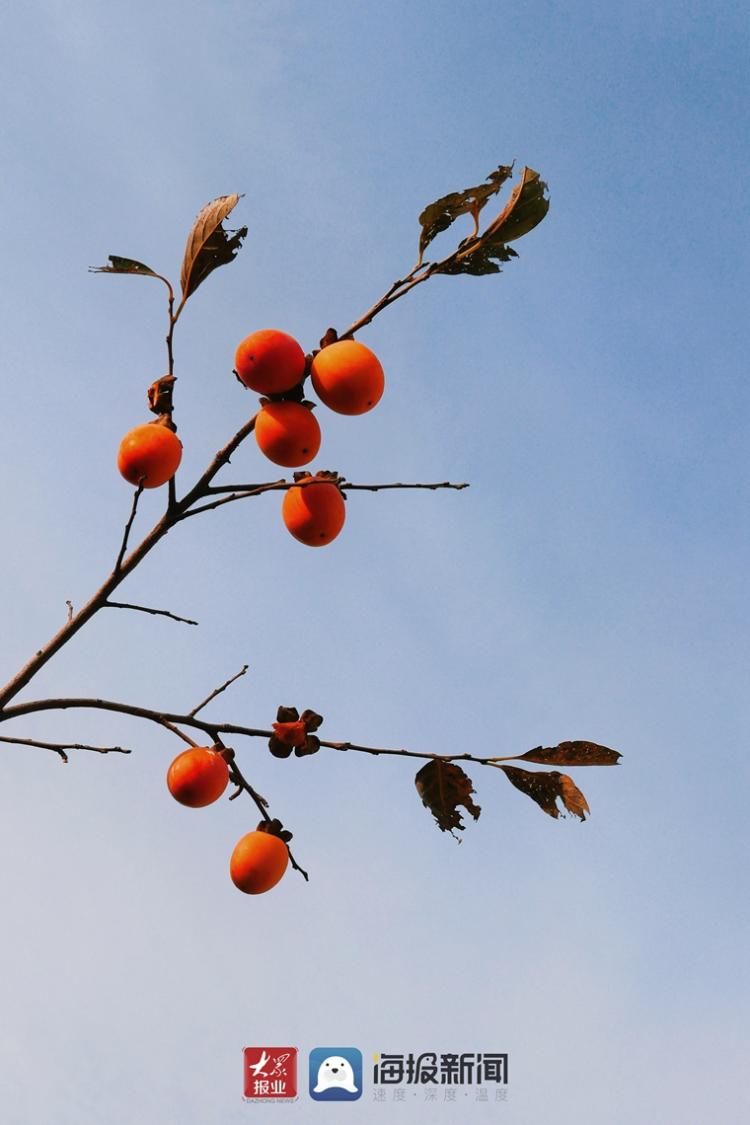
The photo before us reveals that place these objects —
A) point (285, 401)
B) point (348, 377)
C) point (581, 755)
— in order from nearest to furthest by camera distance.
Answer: point (348, 377)
point (285, 401)
point (581, 755)

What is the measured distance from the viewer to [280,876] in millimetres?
3959

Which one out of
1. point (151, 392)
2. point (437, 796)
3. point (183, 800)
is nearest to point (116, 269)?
point (151, 392)

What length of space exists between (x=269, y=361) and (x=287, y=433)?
256 mm

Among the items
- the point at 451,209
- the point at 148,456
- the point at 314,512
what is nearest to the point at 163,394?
the point at 148,456

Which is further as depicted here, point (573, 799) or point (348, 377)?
point (573, 799)

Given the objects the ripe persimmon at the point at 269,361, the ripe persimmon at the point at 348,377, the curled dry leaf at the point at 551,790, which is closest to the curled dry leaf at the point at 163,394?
the ripe persimmon at the point at 269,361

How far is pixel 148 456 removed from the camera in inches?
137

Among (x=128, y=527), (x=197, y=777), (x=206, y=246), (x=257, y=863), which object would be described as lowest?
(x=257, y=863)

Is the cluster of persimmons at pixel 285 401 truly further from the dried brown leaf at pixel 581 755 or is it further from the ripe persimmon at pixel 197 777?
the dried brown leaf at pixel 581 755

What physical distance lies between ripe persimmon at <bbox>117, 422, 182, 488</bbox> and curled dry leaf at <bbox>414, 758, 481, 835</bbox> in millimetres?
1533

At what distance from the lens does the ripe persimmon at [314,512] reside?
146 inches

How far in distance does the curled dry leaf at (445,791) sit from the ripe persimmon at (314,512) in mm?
1010

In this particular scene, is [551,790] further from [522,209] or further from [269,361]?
[522,209]

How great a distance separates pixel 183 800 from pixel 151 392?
1.51 m
